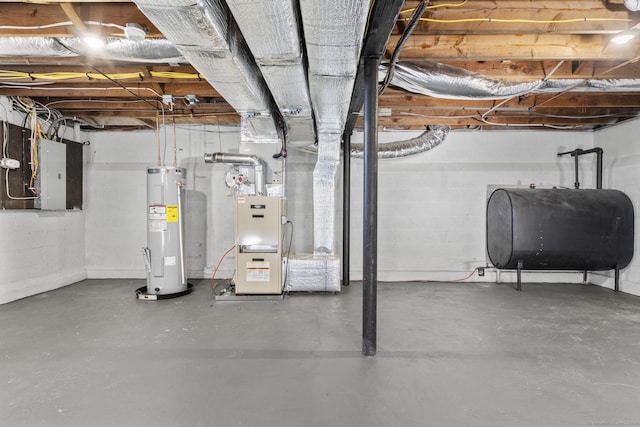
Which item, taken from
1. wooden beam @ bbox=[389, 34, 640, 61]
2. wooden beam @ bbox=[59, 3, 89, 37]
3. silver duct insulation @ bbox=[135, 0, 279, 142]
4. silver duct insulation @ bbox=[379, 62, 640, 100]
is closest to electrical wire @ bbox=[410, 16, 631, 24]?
wooden beam @ bbox=[389, 34, 640, 61]

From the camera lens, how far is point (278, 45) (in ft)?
5.72

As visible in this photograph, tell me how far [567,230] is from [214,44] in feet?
13.6

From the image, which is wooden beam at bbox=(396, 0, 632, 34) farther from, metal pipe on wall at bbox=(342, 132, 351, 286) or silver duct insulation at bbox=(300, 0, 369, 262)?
metal pipe on wall at bbox=(342, 132, 351, 286)

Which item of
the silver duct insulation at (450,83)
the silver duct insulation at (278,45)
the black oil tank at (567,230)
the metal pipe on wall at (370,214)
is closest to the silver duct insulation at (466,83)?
the silver duct insulation at (450,83)

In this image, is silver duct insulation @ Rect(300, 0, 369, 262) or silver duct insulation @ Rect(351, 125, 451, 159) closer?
silver duct insulation @ Rect(300, 0, 369, 262)

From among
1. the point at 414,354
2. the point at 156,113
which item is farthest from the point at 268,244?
the point at 156,113

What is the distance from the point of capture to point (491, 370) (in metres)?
1.96

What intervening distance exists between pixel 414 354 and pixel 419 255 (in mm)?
2413

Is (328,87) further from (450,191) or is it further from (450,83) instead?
(450,191)

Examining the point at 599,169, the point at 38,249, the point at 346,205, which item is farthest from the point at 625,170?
the point at 38,249

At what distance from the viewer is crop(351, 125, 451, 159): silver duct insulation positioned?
4273mm

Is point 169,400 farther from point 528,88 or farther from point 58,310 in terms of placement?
point 528,88

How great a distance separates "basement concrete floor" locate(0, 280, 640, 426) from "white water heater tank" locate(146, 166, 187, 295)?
0.26 m

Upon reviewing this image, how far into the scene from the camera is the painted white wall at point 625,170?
3.80 metres
